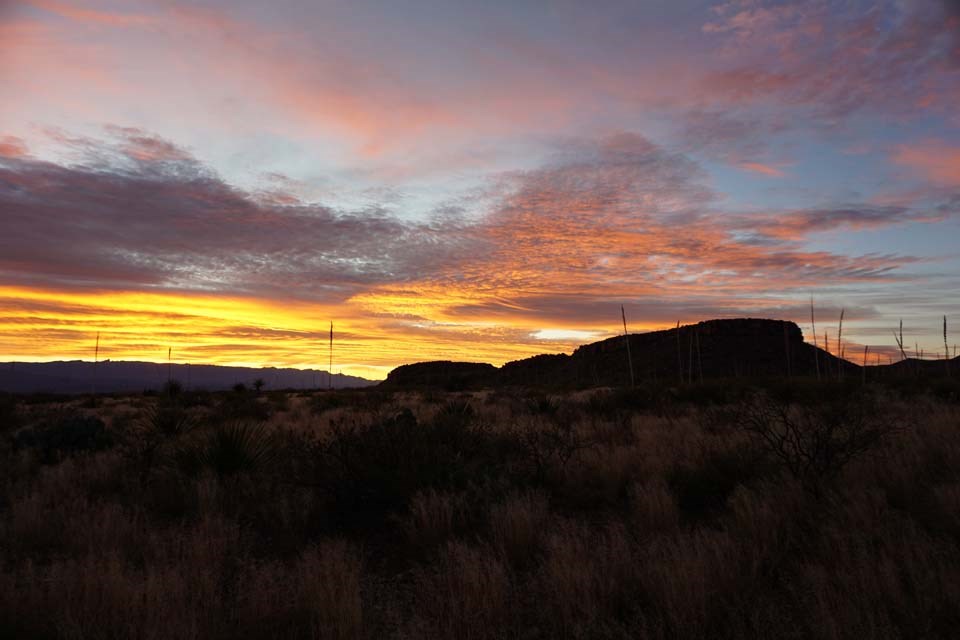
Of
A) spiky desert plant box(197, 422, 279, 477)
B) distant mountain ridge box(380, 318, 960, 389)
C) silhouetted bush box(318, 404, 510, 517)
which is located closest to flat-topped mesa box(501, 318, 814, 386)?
distant mountain ridge box(380, 318, 960, 389)

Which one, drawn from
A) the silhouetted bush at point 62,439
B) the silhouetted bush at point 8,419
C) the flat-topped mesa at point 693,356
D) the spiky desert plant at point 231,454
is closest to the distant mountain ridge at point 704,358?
the flat-topped mesa at point 693,356

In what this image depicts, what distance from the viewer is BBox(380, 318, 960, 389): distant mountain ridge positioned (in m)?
65.6

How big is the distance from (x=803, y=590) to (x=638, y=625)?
140cm

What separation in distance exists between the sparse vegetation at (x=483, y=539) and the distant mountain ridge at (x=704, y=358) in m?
50.7

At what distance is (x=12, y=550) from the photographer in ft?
17.8

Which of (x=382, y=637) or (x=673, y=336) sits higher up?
(x=673, y=336)

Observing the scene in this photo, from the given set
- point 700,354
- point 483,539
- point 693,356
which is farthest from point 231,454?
point 700,354

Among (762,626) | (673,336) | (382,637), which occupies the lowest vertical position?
(382,637)

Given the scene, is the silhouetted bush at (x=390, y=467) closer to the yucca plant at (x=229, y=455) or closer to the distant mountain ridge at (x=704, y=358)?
the yucca plant at (x=229, y=455)

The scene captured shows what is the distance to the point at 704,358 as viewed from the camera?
7006 cm

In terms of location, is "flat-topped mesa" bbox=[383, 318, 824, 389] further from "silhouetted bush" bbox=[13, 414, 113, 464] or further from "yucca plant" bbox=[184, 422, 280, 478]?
"yucca plant" bbox=[184, 422, 280, 478]

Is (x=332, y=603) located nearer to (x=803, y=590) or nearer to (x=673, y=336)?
(x=803, y=590)

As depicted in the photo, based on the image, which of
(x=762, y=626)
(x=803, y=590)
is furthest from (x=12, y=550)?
(x=803, y=590)

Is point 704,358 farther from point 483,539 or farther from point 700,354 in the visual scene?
point 483,539
